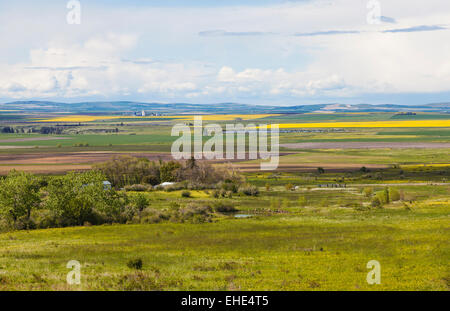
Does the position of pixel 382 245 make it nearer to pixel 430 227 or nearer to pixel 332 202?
pixel 430 227

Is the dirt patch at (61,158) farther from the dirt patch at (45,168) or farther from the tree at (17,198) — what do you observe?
the tree at (17,198)

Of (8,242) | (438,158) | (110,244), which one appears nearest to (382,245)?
(110,244)

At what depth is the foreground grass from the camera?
2322 cm

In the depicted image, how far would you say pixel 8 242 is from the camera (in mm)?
40875

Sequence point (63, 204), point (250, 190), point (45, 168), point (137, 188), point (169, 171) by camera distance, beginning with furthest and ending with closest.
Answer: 1. point (45, 168)
2. point (169, 171)
3. point (137, 188)
4. point (250, 190)
5. point (63, 204)

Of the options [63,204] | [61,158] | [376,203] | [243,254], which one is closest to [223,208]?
[376,203]

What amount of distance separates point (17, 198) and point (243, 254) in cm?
3027

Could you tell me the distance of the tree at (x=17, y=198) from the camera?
5294cm

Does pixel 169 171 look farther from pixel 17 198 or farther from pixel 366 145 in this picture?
pixel 366 145

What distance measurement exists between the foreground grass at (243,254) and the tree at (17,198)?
17.4ft

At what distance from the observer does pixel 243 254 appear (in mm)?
33094

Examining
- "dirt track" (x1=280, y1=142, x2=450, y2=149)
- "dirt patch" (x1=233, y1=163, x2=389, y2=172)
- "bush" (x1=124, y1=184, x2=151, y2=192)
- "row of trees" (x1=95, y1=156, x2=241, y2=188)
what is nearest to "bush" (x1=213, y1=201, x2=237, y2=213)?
"bush" (x1=124, y1=184, x2=151, y2=192)

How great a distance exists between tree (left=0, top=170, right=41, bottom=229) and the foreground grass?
529cm
